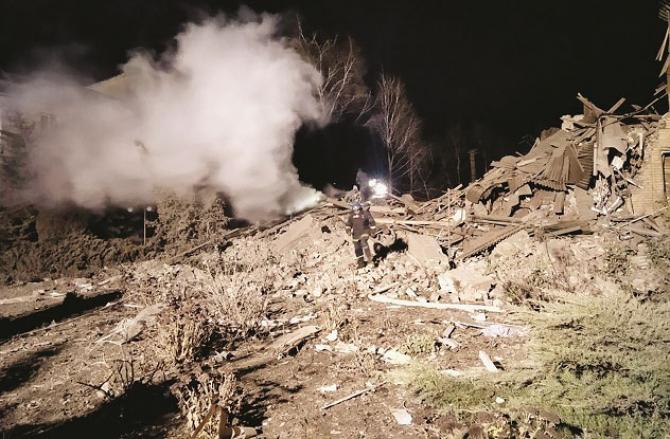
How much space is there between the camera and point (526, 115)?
101 feet

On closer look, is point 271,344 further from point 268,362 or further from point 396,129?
point 396,129

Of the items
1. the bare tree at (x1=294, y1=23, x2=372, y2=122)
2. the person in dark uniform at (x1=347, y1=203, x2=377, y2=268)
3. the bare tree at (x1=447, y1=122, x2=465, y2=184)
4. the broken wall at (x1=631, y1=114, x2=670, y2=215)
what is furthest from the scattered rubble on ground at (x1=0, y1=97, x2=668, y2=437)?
the bare tree at (x1=447, y1=122, x2=465, y2=184)

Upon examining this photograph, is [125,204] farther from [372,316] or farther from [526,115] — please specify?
[526,115]

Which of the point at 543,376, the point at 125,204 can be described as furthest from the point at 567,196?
the point at 125,204

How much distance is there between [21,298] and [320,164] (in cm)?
1176

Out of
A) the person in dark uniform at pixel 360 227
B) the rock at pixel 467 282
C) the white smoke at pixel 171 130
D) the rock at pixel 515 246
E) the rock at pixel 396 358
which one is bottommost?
the rock at pixel 396 358

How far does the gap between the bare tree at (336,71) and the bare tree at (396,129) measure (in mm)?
1693

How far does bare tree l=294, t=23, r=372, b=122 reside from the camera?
17.4 meters

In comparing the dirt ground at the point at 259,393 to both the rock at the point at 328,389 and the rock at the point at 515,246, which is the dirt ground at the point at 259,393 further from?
the rock at the point at 515,246

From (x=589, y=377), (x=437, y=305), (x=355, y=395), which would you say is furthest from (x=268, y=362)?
(x=589, y=377)

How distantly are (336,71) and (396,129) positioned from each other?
478 cm

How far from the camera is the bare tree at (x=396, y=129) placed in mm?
20703

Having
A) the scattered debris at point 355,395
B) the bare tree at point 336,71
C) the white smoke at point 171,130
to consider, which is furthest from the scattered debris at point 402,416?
the bare tree at point 336,71

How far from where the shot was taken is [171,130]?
34.2ft
